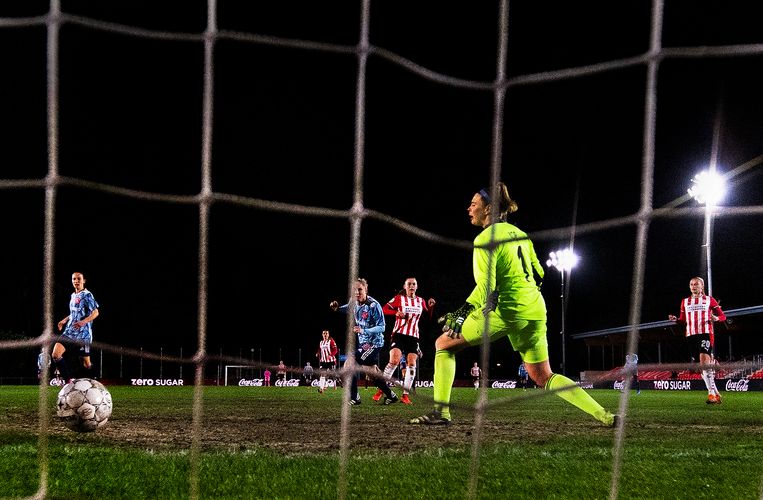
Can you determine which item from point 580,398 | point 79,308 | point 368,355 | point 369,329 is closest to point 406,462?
point 580,398

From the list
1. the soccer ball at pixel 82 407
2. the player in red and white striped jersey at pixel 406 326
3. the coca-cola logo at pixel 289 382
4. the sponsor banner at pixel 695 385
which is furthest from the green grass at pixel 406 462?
the coca-cola logo at pixel 289 382

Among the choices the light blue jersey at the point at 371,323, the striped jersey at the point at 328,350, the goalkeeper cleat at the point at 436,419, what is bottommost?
the striped jersey at the point at 328,350

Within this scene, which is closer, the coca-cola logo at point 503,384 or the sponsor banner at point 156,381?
the sponsor banner at point 156,381

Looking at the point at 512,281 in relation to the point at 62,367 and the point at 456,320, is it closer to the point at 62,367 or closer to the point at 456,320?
the point at 456,320

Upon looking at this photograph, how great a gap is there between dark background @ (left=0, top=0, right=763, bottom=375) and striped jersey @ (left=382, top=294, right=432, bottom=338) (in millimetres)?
1298

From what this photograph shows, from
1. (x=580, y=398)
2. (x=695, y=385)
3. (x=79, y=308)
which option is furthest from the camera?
(x=695, y=385)

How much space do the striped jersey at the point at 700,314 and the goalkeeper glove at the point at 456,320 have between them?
6.09 metres

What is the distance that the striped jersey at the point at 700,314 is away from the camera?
10.7 metres

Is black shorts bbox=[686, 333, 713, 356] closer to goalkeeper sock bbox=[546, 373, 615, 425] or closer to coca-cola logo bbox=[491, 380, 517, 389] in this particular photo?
goalkeeper sock bbox=[546, 373, 615, 425]

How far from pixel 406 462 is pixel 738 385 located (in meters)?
20.7

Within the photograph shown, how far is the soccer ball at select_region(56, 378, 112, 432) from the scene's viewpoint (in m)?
5.89

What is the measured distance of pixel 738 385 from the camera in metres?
22.5

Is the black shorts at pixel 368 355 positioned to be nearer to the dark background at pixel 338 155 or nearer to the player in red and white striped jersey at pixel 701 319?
the dark background at pixel 338 155

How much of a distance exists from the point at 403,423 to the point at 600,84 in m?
3.18
